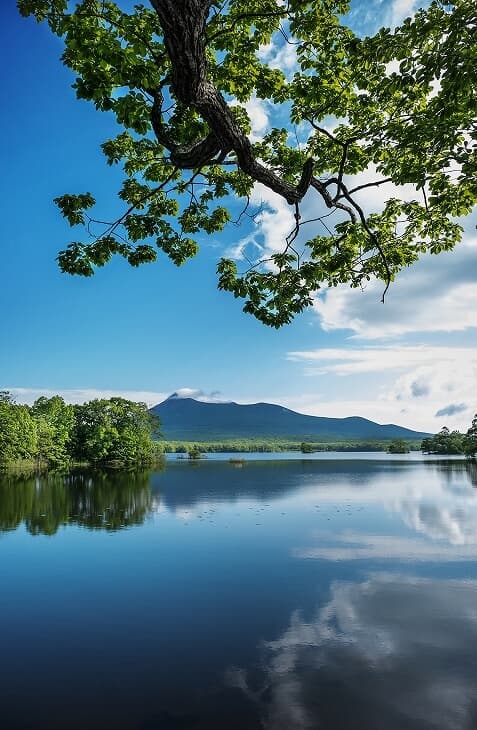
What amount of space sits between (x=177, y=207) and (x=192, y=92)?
13.6 ft

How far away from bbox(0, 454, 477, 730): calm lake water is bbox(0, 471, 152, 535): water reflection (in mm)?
612

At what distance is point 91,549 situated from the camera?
1798 centimetres

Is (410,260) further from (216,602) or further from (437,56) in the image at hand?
(216,602)

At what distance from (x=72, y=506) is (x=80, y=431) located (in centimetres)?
4631

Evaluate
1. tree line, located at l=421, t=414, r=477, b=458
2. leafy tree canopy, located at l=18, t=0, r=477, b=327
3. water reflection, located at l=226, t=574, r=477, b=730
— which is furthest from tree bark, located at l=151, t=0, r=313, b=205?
tree line, located at l=421, t=414, r=477, b=458

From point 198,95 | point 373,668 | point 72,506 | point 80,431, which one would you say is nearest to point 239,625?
point 373,668

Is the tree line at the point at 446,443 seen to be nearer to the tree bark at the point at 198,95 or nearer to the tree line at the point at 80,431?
the tree line at the point at 80,431

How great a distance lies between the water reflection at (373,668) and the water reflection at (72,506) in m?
14.8

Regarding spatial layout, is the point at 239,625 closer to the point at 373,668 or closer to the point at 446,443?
the point at 373,668

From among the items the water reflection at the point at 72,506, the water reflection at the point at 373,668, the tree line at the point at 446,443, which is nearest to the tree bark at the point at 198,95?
the water reflection at the point at 373,668

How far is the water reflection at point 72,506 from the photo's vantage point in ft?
76.8

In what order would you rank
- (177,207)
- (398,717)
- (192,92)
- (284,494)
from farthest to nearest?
(284,494) → (177,207) → (398,717) → (192,92)

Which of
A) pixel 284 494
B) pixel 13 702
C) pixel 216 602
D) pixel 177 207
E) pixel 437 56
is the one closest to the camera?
pixel 437 56

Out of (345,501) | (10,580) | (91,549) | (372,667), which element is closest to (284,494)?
(345,501)
